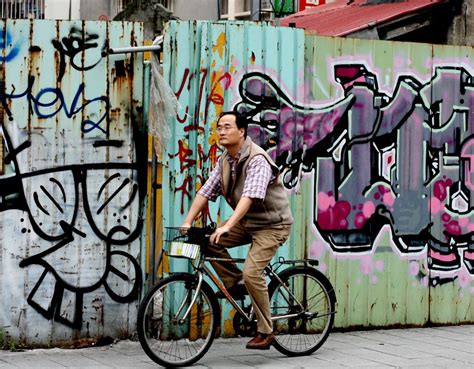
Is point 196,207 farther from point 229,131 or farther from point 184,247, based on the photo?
point 229,131

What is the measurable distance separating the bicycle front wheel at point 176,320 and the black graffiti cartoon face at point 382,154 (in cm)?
167

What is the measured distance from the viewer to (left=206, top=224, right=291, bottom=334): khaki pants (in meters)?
7.46

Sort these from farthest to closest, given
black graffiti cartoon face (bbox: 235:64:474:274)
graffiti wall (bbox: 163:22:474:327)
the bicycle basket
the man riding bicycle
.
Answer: black graffiti cartoon face (bbox: 235:64:474:274)
graffiti wall (bbox: 163:22:474:327)
the man riding bicycle
the bicycle basket

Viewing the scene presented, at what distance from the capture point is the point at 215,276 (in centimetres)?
796

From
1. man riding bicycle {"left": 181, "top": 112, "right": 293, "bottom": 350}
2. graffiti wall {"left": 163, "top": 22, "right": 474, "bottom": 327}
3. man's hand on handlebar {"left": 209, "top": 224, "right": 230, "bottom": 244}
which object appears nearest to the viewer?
man's hand on handlebar {"left": 209, "top": 224, "right": 230, "bottom": 244}

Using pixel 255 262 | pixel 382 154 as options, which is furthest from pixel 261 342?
pixel 382 154

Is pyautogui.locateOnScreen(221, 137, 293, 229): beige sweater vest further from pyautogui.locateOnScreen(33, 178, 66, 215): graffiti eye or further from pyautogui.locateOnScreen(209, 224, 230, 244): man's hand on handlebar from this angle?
pyautogui.locateOnScreen(33, 178, 66, 215): graffiti eye

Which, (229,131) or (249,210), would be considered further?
(249,210)

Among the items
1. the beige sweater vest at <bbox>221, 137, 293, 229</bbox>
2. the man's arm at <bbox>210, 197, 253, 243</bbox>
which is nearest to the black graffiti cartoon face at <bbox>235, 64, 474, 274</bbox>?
the beige sweater vest at <bbox>221, 137, 293, 229</bbox>

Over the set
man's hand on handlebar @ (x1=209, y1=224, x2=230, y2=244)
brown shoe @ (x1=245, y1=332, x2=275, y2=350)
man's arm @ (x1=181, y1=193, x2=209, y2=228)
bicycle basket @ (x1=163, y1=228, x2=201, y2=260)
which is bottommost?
brown shoe @ (x1=245, y1=332, x2=275, y2=350)

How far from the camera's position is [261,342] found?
7.56 meters

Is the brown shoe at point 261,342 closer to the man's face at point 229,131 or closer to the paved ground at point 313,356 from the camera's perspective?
the paved ground at point 313,356

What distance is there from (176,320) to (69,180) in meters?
1.57

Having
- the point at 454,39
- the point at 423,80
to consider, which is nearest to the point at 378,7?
the point at 454,39
